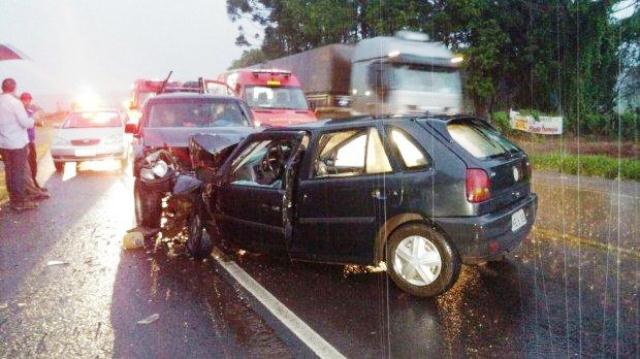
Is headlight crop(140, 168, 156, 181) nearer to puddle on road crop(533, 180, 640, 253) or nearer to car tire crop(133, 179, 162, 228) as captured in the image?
car tire crop(133, 179, 162, 228)

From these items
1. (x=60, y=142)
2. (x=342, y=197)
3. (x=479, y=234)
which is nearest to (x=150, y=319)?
(x=342, y=197)

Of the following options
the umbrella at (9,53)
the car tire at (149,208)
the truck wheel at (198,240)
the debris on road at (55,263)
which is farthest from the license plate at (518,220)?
the umbrella at (9,53)

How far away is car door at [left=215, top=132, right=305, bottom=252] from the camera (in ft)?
16.3

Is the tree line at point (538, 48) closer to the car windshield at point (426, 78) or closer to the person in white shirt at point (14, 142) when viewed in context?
the car windshield at point (426, 78)

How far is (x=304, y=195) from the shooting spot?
4887mm

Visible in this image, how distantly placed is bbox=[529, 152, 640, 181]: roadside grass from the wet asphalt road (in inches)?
170

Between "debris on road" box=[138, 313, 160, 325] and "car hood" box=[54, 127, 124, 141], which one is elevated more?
"car hood" box=[54, 127, 124, 141]

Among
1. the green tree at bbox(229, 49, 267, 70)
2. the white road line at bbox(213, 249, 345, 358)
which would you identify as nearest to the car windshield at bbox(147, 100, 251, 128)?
the white road line at bbox(213, 249, 345, 358)

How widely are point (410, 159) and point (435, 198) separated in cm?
43

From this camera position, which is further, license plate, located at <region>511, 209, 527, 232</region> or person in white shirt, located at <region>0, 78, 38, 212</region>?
person in white shirt, located at <region>0, 78, 38, 212</region>

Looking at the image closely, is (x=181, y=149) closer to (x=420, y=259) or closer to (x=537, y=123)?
(x=420, y=259)

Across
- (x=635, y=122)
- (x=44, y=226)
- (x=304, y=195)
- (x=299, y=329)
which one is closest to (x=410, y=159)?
(x=304, y=195)

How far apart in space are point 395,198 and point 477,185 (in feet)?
2.22

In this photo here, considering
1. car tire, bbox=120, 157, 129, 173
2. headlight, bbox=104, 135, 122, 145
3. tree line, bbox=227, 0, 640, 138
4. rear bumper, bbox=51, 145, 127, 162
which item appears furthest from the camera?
tree line, bbox=227, 0, 640, 138
